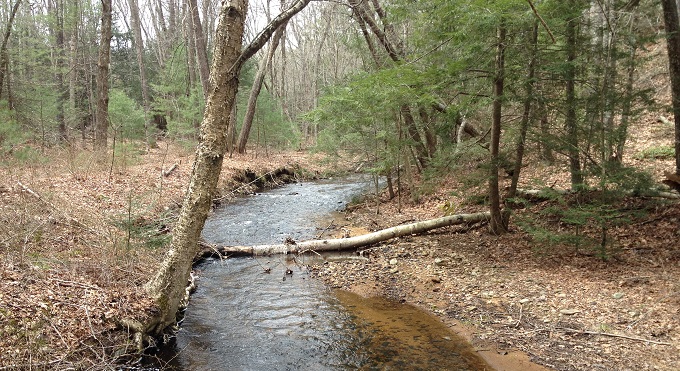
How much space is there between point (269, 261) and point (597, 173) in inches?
245

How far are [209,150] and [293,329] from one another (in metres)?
2.78

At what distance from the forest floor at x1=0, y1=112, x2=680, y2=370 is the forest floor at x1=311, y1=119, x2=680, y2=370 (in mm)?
22

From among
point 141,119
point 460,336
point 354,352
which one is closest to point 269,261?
point 354,352

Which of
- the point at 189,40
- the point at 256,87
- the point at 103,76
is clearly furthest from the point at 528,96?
the point at 189,40

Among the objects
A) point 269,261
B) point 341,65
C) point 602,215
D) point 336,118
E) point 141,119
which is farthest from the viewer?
point 341,65

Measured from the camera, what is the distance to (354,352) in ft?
17.0

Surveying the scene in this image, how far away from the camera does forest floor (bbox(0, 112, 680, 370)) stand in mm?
4320

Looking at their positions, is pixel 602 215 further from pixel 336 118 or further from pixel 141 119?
pixel 141 119

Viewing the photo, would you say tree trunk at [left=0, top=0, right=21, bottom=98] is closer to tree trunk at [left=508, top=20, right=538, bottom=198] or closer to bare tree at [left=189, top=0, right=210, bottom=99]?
bare tree at [left=189, top=0, right=210, bottom=99]

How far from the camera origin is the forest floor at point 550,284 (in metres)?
4.79

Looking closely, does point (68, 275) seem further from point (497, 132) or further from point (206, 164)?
point (497, 132)

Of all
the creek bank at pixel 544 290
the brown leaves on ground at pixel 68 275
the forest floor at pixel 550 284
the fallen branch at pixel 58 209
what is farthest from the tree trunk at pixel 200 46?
the creek bank at pixel 544 290

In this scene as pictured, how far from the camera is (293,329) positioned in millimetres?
5816

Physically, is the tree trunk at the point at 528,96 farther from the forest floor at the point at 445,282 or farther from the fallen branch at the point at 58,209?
the fallen branch at the point at 58,209
